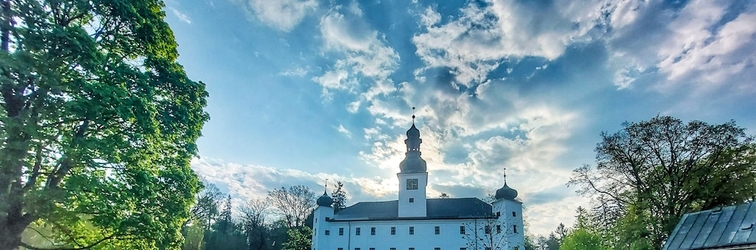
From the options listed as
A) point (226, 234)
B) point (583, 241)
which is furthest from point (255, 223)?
point (583, 241)

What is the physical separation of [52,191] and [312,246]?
109 ft

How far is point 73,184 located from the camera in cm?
761

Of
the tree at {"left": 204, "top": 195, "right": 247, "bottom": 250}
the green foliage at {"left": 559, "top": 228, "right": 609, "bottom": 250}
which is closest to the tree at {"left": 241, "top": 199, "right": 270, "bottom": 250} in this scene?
the tree at {"left": 204, "top": 195, "right": 247, "bottom": 250}

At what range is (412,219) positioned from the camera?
121ft

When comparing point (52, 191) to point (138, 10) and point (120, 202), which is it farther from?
point (138, 10)

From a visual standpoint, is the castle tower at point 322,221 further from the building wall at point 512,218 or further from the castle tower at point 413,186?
the building wall at point 512,218

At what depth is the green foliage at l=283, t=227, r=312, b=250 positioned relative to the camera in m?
36.0

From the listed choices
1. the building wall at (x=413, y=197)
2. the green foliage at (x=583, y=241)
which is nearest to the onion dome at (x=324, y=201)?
the building wall at (x=413, y=197)

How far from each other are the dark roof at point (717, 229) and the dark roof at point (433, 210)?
66.2 ft

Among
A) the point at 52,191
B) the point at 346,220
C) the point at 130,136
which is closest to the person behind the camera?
the point at 52,191

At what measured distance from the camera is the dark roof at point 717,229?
12758 mm

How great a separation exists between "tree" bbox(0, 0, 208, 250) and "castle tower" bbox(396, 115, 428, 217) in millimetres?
29136

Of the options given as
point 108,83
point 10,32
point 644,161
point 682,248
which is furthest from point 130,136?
point 644,161

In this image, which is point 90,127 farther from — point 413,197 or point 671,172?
point 413,197
